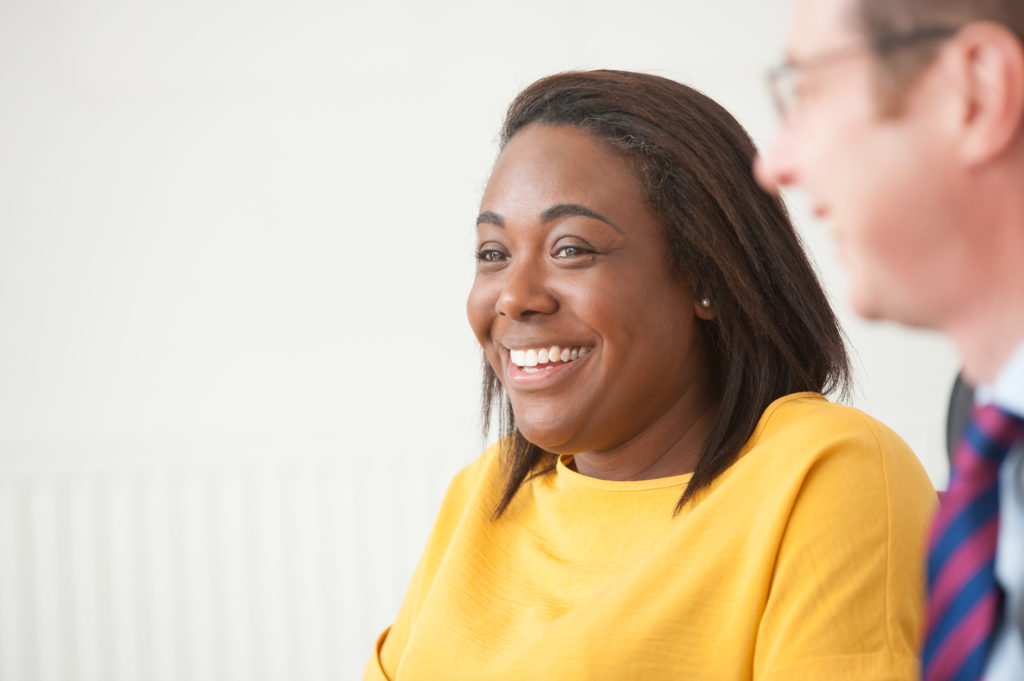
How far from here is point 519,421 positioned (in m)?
1.52

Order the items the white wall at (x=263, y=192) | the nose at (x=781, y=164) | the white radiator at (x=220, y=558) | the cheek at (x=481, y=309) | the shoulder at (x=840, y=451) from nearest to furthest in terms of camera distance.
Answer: the nose at (x=781, y=164) < the shoulder at (x=840, y=451) < the cheek at (x=481, y=309) < the white radiator at (x=220, y=558) < the white wall at (x=263, y=192)

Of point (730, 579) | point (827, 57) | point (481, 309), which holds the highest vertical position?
point (827, 57)

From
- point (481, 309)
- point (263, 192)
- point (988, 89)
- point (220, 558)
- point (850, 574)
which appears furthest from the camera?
point (263, 192)

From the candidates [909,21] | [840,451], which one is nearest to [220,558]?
[840,451]

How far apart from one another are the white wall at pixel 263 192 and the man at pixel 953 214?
8.40 ft

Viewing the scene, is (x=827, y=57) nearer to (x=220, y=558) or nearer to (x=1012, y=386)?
(x=1012, y=386)

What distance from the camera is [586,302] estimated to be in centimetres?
143

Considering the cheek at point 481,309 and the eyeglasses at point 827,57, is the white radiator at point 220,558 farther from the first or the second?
the eyeglasses at point 827,57

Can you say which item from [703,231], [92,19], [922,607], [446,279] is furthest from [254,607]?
[922,607]

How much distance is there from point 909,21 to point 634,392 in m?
0.83

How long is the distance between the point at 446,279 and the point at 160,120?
1.00 m

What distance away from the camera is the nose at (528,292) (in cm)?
145

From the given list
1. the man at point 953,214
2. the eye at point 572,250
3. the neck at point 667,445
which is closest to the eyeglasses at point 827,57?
the man at point 953,214

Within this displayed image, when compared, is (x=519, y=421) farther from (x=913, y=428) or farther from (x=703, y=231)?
(x=913, y=428)
